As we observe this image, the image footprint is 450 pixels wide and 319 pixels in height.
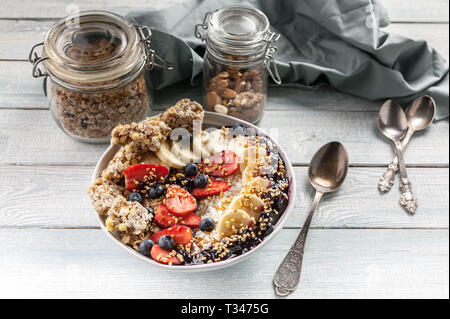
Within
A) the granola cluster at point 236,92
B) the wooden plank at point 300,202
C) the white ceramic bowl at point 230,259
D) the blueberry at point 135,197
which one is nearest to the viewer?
the white ceramic bowl at point 230,259

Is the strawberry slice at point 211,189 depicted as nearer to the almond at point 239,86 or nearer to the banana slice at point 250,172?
the banana slice at point 250,172

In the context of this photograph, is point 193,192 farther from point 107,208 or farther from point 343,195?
point 343,195

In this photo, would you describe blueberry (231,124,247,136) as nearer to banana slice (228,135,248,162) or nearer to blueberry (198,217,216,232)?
banana slice (228,135,248,162)

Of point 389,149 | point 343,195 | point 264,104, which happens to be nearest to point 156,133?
point 264,104

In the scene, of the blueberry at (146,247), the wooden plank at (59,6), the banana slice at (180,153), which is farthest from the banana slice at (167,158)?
the wooden plank at (59,6)

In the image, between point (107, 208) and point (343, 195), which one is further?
point (343, 195)

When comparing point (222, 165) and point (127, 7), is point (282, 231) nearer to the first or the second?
point (222, 165)

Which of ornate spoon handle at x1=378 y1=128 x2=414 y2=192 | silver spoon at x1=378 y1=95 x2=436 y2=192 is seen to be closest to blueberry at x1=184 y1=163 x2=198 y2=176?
ornate spoon handle at x1=378 y1=128 x2=414 y2=192
